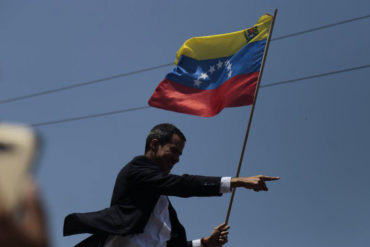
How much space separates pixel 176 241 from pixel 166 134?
0.89 m

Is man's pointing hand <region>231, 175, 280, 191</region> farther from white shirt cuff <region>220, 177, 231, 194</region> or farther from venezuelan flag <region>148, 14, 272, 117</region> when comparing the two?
venezuelan flag <region>148, 14, 272, 117</region>

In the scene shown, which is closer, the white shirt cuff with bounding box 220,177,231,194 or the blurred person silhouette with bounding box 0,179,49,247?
the blurred person silhouette with bounding box 0,179,49,247

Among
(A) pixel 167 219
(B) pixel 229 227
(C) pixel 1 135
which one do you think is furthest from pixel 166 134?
(C) pixel 1 135

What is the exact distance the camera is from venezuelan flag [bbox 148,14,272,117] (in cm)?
578

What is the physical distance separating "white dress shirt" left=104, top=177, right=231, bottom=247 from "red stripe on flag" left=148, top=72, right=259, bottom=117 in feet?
5.25

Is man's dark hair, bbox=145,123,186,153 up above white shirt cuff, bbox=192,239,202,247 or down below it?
above

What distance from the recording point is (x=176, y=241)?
4.55 meters

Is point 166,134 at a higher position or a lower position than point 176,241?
higher

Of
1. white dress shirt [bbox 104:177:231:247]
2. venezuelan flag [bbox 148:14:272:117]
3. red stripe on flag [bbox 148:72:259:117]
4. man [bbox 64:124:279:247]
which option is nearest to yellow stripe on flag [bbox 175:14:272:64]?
venezuelan flag [bbox 148:14:272:117]

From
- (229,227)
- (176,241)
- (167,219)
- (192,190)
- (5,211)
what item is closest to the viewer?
(5,211)

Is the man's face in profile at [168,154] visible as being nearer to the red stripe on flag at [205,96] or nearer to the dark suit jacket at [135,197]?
the dark suit jacket at [135,197]

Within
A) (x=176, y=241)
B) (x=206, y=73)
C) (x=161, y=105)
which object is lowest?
(x=176, y=241)

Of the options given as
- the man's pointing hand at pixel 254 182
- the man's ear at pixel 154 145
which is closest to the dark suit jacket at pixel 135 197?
the man's pointing hand at pixel 254 182

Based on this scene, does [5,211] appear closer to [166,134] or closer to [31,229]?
[31,229]
